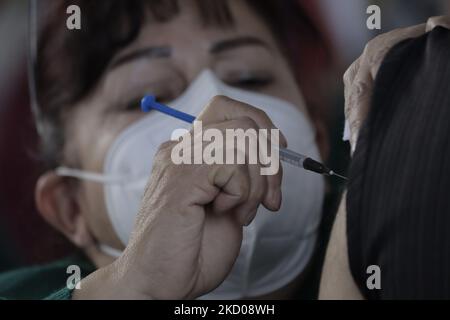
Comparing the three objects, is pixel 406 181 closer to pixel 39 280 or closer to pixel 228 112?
pixel 228 112

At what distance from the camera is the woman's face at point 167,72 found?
111 centimetres

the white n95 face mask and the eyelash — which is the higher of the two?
the eyelash

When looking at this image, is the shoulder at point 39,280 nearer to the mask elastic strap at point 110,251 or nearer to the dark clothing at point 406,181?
the mask elastic strap at point 110,251

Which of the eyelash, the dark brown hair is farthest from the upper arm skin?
the dark brown hair

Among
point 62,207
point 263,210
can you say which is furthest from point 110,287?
point 62,207

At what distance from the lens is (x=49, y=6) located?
1259mm

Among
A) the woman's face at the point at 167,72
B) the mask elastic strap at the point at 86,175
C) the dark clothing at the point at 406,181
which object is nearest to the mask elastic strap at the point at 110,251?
the woman's face at the point at 167,72

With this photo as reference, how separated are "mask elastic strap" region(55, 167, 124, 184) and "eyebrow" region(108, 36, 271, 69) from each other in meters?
0.19

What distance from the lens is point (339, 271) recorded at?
→ 651 mm

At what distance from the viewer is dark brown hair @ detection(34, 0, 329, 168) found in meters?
1.15

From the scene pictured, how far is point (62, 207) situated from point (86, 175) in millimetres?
127

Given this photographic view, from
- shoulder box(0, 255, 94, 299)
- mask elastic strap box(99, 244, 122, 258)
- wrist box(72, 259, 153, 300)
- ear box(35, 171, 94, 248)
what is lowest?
wrist box(72, 259, 153, 300)

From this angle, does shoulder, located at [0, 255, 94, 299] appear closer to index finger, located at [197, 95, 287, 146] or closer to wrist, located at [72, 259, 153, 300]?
wrist, located at [72, 259, 153, 300]

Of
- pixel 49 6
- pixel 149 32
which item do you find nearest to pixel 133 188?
pixel 149 32
